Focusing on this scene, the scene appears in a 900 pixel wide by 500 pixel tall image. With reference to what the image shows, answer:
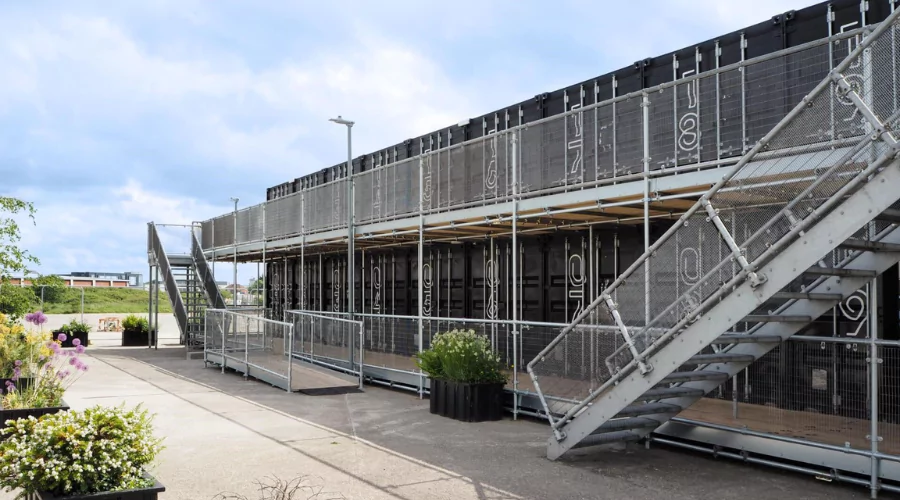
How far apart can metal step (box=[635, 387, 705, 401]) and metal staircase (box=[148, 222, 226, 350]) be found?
20410mm

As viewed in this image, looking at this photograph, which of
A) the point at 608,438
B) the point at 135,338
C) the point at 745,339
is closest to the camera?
the point at 745,339

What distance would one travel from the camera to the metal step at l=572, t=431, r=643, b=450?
9773 mm

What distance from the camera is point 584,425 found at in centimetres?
964

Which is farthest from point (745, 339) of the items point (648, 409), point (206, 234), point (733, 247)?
point (206, 234)

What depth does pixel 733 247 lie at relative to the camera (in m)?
8.10

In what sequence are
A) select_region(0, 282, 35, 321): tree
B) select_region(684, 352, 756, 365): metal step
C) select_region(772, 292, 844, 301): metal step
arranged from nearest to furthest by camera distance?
select_region(772, 292, 844, 301): metal step
select_region(684, 352, 756, 365): metal step
select_region(0, 282, 35, 321): tree

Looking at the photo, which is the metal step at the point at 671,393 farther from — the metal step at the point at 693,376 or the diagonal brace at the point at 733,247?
the diagonal brace at the point at 733,247

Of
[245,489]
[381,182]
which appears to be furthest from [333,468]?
[381,182]

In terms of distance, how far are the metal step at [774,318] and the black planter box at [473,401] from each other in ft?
17.4

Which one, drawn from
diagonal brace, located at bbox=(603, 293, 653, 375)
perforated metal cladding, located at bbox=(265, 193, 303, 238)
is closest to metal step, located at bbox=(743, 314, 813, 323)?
diagonal brace, located at bbox=(603, 293, 653, 375)

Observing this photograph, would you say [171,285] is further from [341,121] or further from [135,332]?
[341,121]

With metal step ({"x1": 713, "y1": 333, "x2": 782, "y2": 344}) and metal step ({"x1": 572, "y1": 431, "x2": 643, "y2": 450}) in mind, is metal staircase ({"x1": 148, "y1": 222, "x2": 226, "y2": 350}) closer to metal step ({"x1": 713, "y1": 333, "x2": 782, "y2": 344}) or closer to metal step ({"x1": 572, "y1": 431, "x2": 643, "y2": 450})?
metal step ({"x1": 572, "y1": 431, "x2": 643, "y2": 450})

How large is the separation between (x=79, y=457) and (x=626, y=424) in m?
6.55

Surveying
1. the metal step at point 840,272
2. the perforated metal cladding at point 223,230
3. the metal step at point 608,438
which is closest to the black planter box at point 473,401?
the metal step at point 608,438
